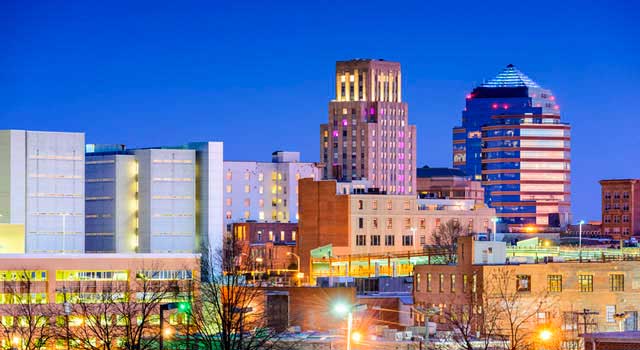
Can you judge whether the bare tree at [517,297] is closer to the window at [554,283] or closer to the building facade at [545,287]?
the building facade at [545,287]

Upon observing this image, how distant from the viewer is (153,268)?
158375 mm

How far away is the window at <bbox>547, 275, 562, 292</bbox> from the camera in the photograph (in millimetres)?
109375

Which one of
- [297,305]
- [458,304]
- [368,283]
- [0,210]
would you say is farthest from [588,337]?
[0,210]

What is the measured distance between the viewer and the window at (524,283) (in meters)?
109

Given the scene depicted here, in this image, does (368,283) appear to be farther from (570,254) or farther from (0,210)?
(0,210)

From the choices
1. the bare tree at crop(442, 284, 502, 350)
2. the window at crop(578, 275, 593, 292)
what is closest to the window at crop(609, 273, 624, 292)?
the window at crop(578, 275, 593, 292)

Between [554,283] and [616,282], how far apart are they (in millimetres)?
3956

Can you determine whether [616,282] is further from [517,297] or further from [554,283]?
[517,297]

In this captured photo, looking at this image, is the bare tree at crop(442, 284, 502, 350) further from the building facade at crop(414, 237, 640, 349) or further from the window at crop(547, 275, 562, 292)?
the window at crop(547, 275, 562, 292)

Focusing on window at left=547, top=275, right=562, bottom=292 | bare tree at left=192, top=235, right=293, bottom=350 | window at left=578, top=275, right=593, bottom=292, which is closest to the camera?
bare tree at left=192, top=235, right=293, bottom=350

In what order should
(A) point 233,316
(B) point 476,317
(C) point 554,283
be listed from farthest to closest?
(C) point 554,283
(B) point 476,317
(A) point 233,316

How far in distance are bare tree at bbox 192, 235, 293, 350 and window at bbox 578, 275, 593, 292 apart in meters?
20.3

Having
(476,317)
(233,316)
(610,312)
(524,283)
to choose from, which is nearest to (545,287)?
(524,283)

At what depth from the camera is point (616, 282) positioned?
108938 millimetres
